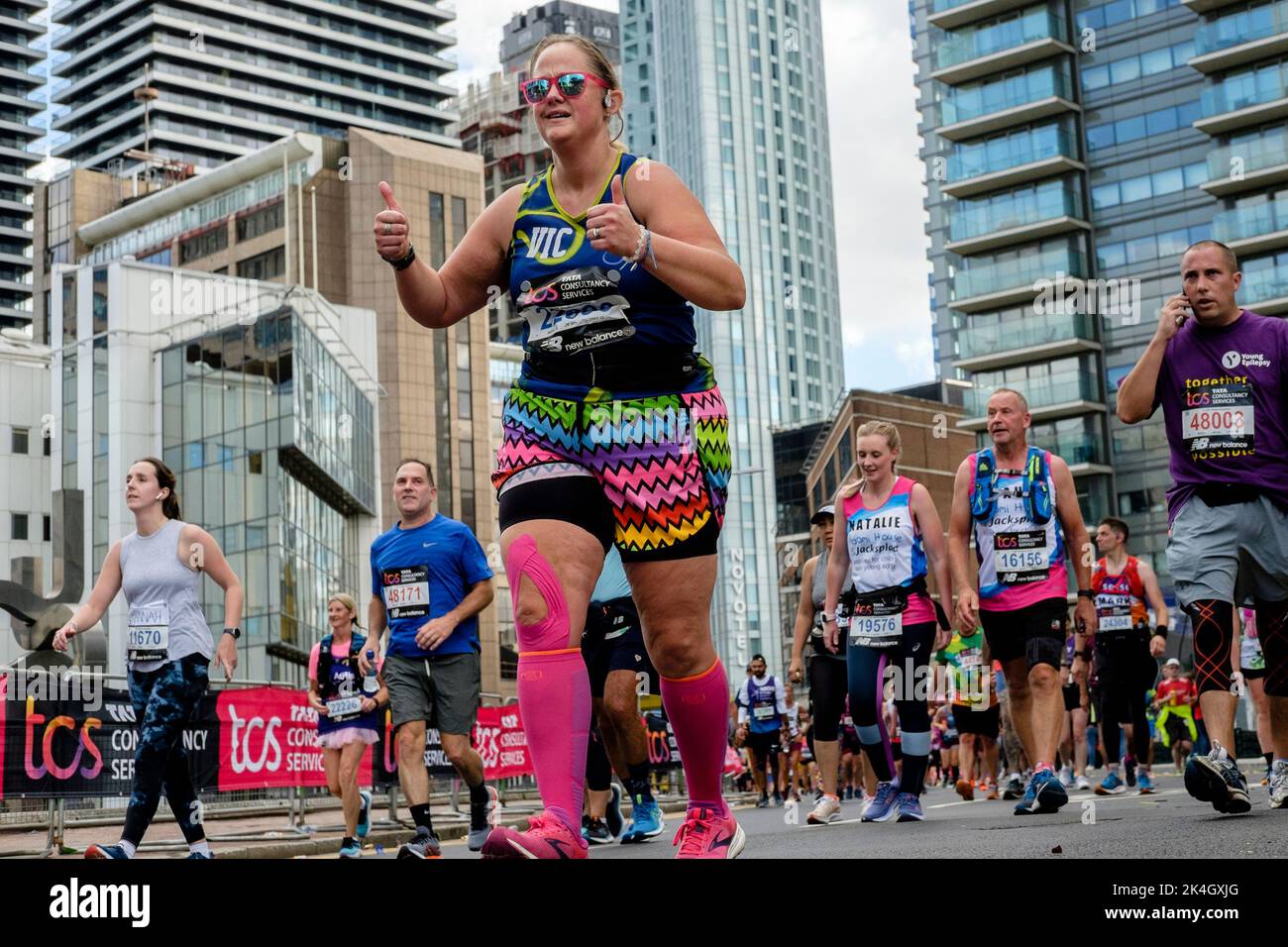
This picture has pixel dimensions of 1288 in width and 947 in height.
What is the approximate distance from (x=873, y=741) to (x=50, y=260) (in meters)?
138

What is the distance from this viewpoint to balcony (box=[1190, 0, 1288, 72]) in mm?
65562

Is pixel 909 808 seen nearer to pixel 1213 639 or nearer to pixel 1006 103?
pixel 1213 639

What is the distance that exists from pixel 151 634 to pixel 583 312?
5.07m

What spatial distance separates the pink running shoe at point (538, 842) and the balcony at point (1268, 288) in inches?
2463

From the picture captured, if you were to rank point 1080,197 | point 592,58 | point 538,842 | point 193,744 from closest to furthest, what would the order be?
1. point 538,842
2. point 592,58
3. point 193,744
4. point 1080,197

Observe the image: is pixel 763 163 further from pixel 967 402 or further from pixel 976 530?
pixel 976 530

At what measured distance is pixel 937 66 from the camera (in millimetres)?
76500

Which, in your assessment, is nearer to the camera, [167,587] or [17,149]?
[167,587]

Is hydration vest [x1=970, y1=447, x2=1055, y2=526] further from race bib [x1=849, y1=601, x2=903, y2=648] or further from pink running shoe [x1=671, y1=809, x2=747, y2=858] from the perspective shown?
pink running shoe [x1=671, y1=809, x2=747, y2=858]

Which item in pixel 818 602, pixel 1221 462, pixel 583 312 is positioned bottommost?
pixel 818 602

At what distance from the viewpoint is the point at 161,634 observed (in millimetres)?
8891

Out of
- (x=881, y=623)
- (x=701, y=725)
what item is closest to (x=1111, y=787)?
(x=881, y=623)

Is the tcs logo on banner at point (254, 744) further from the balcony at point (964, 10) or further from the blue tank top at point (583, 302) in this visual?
the balcony at point (964, 10)
